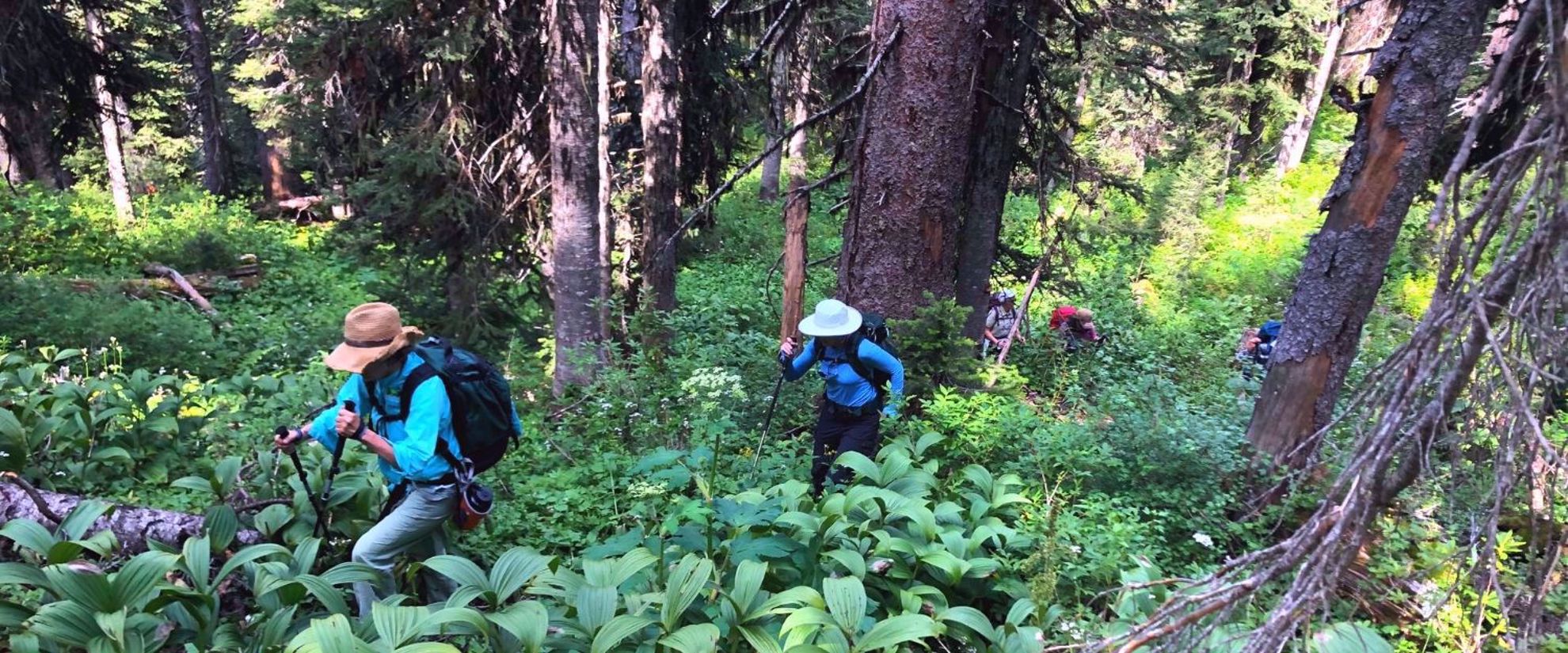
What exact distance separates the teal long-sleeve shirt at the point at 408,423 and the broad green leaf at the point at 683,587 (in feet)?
4.59

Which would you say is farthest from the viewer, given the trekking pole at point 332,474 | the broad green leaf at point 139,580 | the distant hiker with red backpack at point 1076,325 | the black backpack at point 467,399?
the distant hiker with red backpack at point 1076,325

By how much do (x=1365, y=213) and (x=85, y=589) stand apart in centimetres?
748

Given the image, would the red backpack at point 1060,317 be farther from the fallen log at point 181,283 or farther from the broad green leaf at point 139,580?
the fallen log at point 181,283

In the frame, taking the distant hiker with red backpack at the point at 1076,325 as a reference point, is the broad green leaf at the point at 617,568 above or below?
above

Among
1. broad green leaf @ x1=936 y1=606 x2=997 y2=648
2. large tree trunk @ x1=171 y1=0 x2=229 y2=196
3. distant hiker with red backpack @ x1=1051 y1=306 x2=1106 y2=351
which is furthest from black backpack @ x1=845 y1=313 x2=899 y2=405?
large tree trunk @ x1=171 y1=0 x2=229 y2=196

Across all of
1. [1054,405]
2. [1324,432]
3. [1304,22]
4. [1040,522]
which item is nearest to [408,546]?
[1040,522]

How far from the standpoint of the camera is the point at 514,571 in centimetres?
349

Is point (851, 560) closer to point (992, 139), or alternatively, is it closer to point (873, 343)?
point (873, 343)

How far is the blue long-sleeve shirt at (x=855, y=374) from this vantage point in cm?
535

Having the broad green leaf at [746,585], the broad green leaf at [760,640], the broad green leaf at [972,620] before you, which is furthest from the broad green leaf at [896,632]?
the broad green leaf at [746,585]

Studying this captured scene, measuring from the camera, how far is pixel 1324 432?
1.71m

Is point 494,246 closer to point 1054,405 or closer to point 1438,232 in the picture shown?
point 1054,405

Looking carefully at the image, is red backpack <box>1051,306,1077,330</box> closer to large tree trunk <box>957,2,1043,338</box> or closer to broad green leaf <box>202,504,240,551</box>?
large tree trunk <box>957,2,1043,338</box>

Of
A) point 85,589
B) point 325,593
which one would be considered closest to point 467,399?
point 325,593
